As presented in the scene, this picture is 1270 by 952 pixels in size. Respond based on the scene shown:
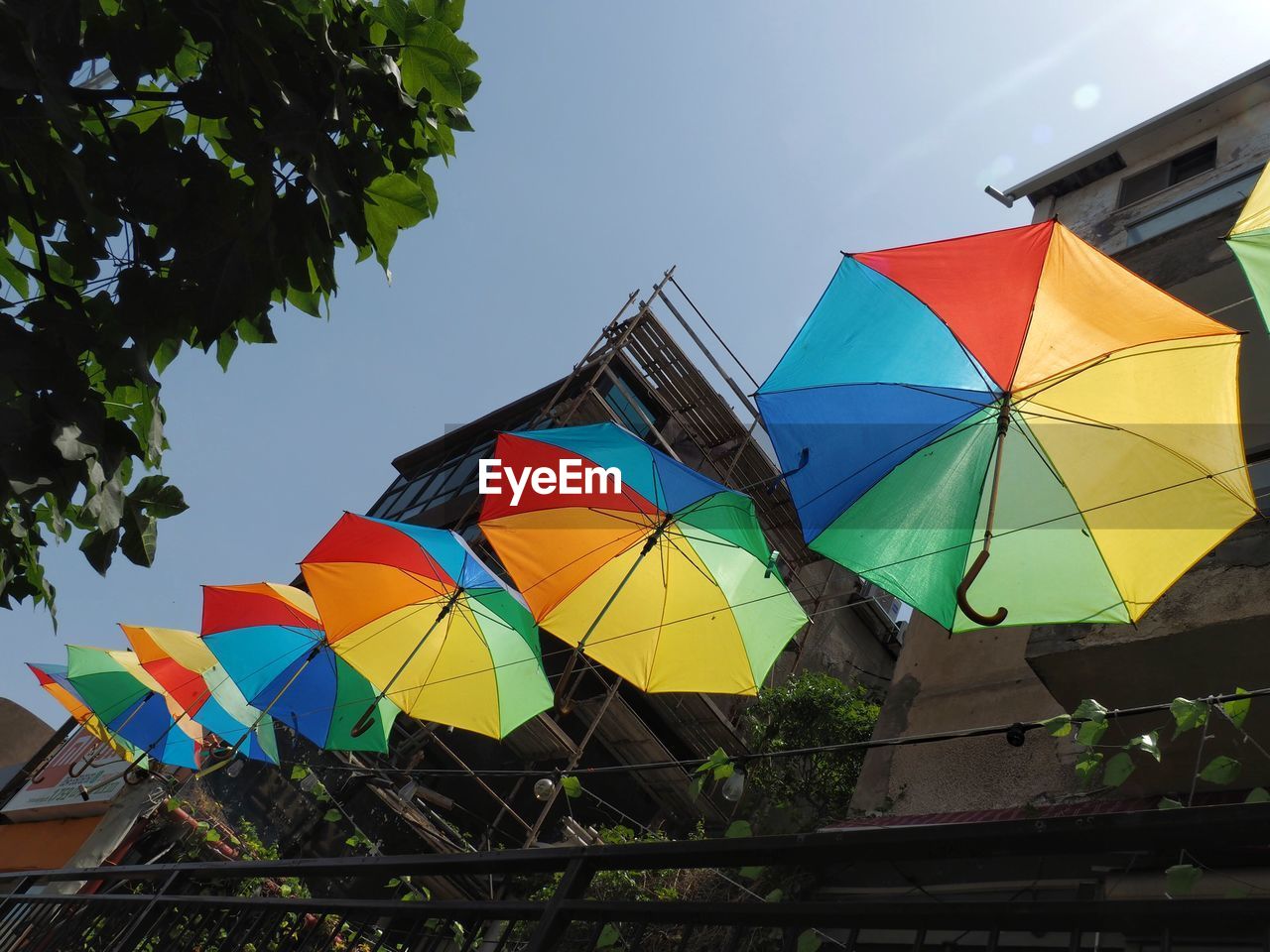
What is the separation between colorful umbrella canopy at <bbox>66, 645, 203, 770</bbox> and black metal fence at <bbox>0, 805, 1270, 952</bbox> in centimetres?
744

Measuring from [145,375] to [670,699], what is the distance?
1221cm

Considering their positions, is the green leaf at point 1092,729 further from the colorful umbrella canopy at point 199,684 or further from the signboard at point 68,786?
the signboard at point 68,786

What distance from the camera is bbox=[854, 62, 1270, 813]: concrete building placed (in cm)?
524

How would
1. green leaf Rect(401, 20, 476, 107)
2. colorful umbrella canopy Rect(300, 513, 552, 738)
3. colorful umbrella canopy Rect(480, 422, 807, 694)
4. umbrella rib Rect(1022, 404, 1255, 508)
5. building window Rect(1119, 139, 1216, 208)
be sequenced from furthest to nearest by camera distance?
building window Rect(1119, 139, 1216, 208) → colorful umbrella canopy Rect(300, 513, 552, 738) → colorful umbrella canopy Rect(480, 422, 807, 694) → umbrella rib Rect(1022, 404, 1255, 508) → green leaf Rect(401, 20, 476, 107)

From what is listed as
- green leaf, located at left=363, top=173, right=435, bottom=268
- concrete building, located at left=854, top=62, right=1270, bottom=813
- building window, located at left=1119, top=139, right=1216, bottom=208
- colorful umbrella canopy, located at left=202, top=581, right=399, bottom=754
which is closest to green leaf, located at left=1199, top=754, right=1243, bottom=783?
concrete building, located at left=854, top=62, right=1270, bottom=813

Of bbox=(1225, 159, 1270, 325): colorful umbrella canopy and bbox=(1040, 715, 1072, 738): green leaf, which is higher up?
bbox=(1225, 159, 1270, 325): colorful umbrella canopy

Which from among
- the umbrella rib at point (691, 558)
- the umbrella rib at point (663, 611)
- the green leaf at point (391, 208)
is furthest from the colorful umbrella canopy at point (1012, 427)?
the green leaf at point (391, 208)

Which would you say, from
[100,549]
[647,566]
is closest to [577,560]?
[647,566]

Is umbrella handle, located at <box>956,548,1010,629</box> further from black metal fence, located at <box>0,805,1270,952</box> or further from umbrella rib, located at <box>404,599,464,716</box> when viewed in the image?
umbrella rib, located at <box>404,599,464,716</box>

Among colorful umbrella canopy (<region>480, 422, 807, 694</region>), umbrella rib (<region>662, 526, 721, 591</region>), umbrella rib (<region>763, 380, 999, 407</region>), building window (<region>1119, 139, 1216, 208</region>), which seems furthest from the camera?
building window (<region>1119, 139, 1216, 208</region>)

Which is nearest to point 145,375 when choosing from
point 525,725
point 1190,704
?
point 1190,704

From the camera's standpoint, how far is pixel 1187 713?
3.70 m

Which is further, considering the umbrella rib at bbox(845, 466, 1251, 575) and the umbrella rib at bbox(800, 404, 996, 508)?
the umbrella rib at bbox(800, 404, 996, 508)

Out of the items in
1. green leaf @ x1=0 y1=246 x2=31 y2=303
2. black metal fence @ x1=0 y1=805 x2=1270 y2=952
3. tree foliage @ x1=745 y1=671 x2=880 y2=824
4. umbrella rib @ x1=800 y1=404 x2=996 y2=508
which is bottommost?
black metal fence @ x1=0 y1=805 x2=1270 y2=952
